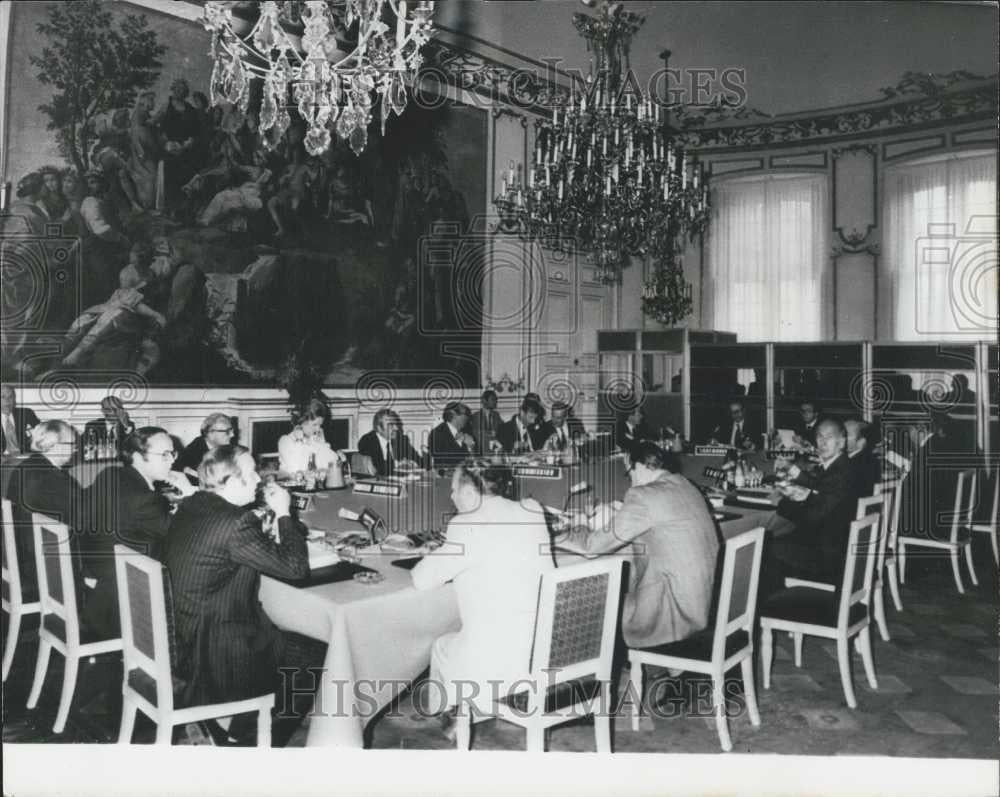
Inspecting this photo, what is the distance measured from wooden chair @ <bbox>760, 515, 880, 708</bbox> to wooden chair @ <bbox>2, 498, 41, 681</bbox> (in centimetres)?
369

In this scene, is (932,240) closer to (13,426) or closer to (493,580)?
(493,580)

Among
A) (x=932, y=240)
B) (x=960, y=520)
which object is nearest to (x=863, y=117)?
(x=932, y=240)

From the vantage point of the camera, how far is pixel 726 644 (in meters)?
3.40

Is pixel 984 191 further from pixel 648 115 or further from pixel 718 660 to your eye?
pixel 718 660

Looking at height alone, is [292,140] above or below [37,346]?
above

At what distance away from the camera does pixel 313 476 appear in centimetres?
489

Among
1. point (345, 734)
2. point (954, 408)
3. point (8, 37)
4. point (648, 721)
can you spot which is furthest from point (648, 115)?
point (954, 408)

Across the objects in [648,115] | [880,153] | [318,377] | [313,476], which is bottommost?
[313,476]

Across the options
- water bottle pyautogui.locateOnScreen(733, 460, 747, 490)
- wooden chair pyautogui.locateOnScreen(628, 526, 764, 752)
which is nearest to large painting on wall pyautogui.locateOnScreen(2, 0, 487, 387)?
water bottle pyautogui.locateOnScreen(733, 460, 747, 490)

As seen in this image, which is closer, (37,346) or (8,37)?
(8,37)

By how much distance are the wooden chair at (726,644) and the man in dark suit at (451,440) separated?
301 cm

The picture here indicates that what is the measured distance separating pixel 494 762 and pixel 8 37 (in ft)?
19.4

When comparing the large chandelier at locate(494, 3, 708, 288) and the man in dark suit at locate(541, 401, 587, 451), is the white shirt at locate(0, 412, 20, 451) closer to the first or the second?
the large chandelier at locate(494, 3, 708, 288)

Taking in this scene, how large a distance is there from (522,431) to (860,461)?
344cm
